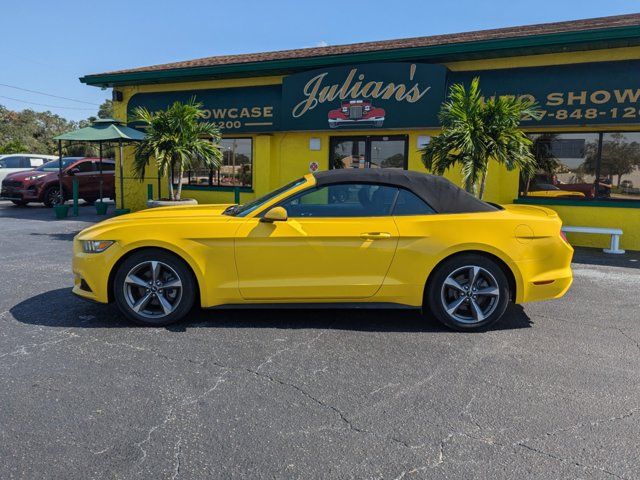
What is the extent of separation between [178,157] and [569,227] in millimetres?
7570

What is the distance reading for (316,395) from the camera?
10.8 feet

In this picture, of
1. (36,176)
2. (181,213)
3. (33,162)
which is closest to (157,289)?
(181,213)

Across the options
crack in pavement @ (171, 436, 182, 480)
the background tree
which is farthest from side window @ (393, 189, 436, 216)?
the background tree

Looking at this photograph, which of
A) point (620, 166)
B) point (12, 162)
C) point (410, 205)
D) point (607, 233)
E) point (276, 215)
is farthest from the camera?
point (12, 162)

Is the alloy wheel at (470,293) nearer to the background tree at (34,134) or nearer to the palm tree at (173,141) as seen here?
the palm tree at (173,141)

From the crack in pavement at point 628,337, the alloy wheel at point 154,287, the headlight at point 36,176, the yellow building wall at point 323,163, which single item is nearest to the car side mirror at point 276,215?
the alloy wheel at point 154,287

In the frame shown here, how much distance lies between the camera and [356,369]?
12.2 ft

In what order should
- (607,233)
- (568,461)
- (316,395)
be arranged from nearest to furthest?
1. (568,461)
2. (316,395)
3. (607,233)

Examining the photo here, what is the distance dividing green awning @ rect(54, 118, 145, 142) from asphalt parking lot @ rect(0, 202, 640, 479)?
725 centimetres

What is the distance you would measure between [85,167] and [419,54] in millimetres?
12731

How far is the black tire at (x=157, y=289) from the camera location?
4551mm

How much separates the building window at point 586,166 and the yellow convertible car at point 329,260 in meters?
5.78

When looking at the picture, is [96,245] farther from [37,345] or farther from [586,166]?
[586,166]

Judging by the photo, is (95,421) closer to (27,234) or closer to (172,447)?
(172,447)
